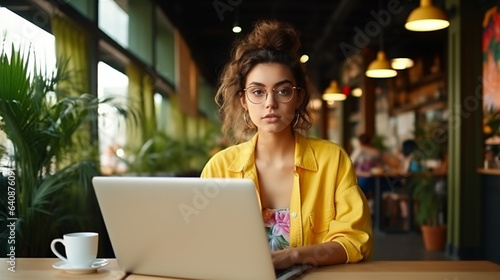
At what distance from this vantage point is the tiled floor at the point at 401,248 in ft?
20.2

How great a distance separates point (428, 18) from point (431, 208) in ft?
8.45

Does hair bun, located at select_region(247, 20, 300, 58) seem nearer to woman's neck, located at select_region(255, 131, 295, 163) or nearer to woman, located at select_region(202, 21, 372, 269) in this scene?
woman, located at select_region(202, 21, 372, 269)

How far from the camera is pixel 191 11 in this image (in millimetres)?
10344

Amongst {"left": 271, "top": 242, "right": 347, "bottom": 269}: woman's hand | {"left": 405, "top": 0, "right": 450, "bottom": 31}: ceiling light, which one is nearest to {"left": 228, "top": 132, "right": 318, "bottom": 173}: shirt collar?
{"left": 271, "top": 242, "right": 347, "bottom": 269}: woman's hand

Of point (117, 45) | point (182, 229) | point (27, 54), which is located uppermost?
point (117, 45)

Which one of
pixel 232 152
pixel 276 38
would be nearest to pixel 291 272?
pixel 232 152

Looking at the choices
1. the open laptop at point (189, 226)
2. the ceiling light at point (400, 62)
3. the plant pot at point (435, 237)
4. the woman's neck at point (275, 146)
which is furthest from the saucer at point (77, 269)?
the ceiling light at point (400, 62)

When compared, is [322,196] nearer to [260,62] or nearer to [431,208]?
[260,62]

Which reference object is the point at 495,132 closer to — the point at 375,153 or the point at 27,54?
the point at 375,153

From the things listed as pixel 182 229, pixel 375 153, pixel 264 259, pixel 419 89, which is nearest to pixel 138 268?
pixel 182 229

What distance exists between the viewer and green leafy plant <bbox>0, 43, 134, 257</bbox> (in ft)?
8.95

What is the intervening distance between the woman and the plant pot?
503 cm

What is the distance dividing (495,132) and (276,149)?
4033 mm

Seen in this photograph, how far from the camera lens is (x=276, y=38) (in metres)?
1.99
